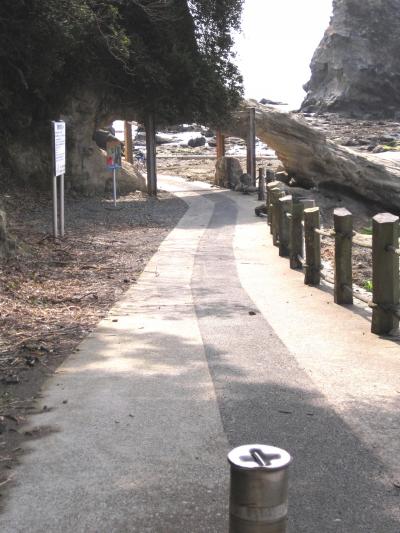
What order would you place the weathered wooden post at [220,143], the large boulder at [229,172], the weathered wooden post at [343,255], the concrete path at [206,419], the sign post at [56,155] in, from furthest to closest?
1. the weathered wooden post at [220,143]
2. the large boulder at [229,172]
3. the sign post at [56,155]
4. the weathered wooden post at [343,255]
5. the concrete path at [206,419]

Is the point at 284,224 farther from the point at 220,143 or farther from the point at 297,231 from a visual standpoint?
the point at 220,143

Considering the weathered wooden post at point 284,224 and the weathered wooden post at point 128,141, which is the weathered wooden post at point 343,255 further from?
the weathered wooden post at point 128,141

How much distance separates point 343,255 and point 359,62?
9524cm

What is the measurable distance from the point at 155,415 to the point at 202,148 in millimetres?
51431

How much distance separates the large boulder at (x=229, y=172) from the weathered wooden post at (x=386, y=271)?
74.0ft

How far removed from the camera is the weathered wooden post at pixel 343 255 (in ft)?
27.3

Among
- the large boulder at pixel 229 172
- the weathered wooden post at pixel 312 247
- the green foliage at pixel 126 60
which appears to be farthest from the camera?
the large boulder at pixel 229 172

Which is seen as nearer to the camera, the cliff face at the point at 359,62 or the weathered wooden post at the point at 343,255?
the weathered wooden post at the point at 343,255

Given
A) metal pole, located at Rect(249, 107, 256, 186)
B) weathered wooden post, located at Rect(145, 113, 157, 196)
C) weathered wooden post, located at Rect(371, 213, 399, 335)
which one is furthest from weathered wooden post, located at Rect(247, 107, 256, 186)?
weathered wooden post, located at Rect(371, 213, 399, 335)

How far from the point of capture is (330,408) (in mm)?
4785

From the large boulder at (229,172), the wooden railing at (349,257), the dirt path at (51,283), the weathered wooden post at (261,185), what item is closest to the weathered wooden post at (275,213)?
the wooden railing at (349,257)

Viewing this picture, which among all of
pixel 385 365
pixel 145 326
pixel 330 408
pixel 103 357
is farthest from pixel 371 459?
pixel 145 326

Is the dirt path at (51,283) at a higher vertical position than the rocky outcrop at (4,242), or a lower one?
lower

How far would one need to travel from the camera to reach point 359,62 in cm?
9750
